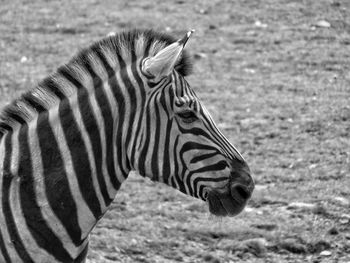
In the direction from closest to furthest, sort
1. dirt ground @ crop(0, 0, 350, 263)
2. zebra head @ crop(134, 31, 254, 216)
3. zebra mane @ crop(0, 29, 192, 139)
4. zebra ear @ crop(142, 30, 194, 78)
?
zebra ear @ crop(142, 30, 194, 78), zebra head @ crop(134, 31, 254, 216), zebra mane @ crop(0, 29, 192, 139), dirt ground @ crop(0, 0, 350, 263)

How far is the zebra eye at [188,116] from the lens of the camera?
15.7ft

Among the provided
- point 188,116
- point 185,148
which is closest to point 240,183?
point 185,148

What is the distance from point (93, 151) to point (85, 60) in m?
0.56

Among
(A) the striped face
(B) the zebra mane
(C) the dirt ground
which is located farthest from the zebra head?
(C) the dirt ground

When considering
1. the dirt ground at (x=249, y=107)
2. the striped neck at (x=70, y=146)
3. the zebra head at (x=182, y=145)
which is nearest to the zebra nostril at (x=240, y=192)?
the zebra head at (x=182, y=145)

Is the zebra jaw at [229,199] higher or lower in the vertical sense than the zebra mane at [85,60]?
lower

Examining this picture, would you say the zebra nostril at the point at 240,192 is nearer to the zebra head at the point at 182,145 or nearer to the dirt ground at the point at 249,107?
the zebra head at the point at 182,145

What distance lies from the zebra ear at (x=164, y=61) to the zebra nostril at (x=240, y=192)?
30.4 inches

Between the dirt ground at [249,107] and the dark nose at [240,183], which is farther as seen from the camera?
the dirt ground at [249,107]

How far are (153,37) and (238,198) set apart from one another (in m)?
1.10

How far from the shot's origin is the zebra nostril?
4812 millimetres

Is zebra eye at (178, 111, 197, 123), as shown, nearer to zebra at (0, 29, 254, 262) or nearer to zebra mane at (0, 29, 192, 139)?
zebra at (0, 29, 254, 262)

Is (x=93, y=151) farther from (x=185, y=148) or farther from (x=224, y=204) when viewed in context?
(x=224, y=204)

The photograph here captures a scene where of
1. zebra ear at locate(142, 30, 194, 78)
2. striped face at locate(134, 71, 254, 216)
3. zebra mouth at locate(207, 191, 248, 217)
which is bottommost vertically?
zebra mouth at locate(207, 191, 248, 217)
